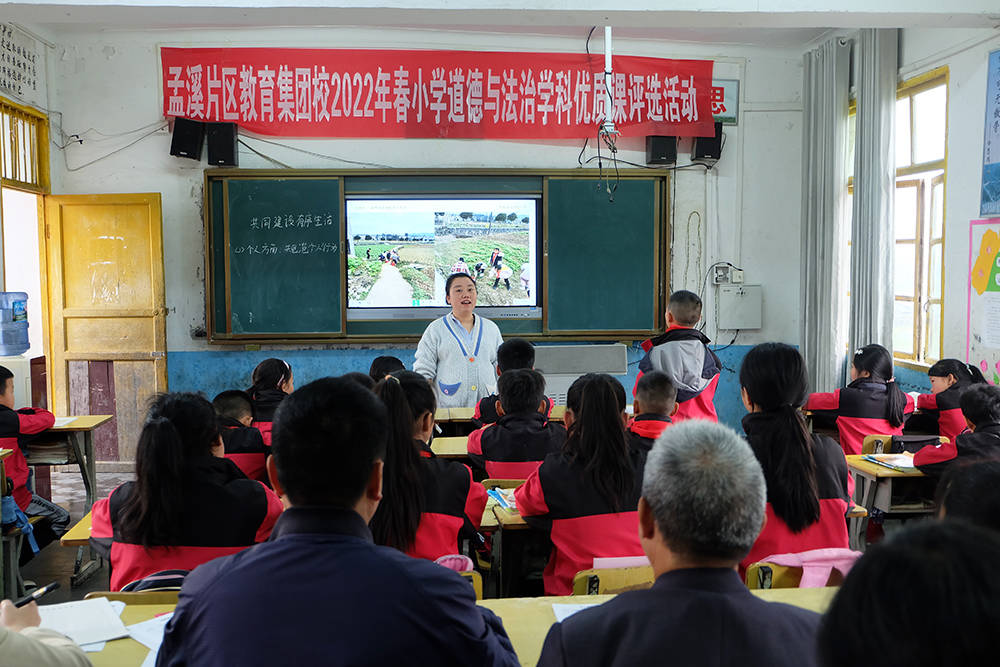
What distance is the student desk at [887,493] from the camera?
3.42 metres

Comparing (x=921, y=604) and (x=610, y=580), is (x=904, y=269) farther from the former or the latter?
(x=921, y=604)

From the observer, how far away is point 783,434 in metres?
2.25

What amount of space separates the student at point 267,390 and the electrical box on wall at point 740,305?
3.86 m

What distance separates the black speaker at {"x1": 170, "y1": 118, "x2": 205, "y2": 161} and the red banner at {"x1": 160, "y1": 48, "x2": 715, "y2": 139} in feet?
0.37

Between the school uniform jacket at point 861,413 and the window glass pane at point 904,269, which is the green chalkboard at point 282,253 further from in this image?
the window glass pane at point 904,269

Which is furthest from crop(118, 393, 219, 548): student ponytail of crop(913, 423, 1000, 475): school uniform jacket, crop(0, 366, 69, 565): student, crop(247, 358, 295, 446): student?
crop(913, 423, 1000, 475): school uniform jacket

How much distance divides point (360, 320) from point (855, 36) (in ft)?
13.7

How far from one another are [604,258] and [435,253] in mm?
1329

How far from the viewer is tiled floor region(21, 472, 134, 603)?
12.2ft

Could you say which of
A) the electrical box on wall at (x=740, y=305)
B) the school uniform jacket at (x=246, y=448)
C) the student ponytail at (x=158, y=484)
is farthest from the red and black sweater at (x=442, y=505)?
the electrical box on wall at (x=740, y=305)

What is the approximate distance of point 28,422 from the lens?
3885mm

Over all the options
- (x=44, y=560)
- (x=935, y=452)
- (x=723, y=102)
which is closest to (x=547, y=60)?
(x=723, y=102)

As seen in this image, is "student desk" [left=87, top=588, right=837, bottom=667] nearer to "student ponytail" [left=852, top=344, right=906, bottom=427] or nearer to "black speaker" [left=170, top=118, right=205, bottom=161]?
"student ponytail" [left=852, top=344, right=906, bottom=427]

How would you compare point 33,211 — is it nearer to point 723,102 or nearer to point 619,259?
point 619,259
